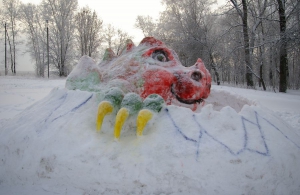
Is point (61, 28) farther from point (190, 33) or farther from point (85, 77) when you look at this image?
point (85, 77)

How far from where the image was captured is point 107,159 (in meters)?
1.59

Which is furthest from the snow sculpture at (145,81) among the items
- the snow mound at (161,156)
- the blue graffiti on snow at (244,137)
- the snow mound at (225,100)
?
the snow mound at (225,100)

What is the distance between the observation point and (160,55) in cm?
251

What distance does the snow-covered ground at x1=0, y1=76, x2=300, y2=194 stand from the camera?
147 cm

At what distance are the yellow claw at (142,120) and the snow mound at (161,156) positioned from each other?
0.07 metres

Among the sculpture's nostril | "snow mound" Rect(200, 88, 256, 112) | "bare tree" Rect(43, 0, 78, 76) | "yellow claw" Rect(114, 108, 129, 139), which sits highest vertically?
"bare tree" Rect(43, 0, 78, 76)

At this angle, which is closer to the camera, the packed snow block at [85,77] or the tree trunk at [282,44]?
the packed snow block at [85,77]

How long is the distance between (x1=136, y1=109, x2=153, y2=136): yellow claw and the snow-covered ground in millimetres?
70

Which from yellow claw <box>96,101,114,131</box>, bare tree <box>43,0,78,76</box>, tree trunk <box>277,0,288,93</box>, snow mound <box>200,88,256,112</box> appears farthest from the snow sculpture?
bare tree <box>43,0,78,76</box>

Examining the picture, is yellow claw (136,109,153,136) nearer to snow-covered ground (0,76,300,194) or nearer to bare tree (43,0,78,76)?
snow-covered ground (0,76,300,194)

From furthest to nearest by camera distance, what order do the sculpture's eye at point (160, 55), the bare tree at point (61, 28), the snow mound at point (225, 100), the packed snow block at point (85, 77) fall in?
the bare tree at point (61, 28), the snow mound at point (225, 100), the sculpture's eye at point (160, 55), the packed snow block at point (85, 77)

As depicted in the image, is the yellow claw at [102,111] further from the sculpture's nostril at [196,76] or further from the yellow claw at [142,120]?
the sculpture's nostril at [196,76]

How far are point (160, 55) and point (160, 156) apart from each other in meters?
1.39

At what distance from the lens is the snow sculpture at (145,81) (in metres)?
1.87
